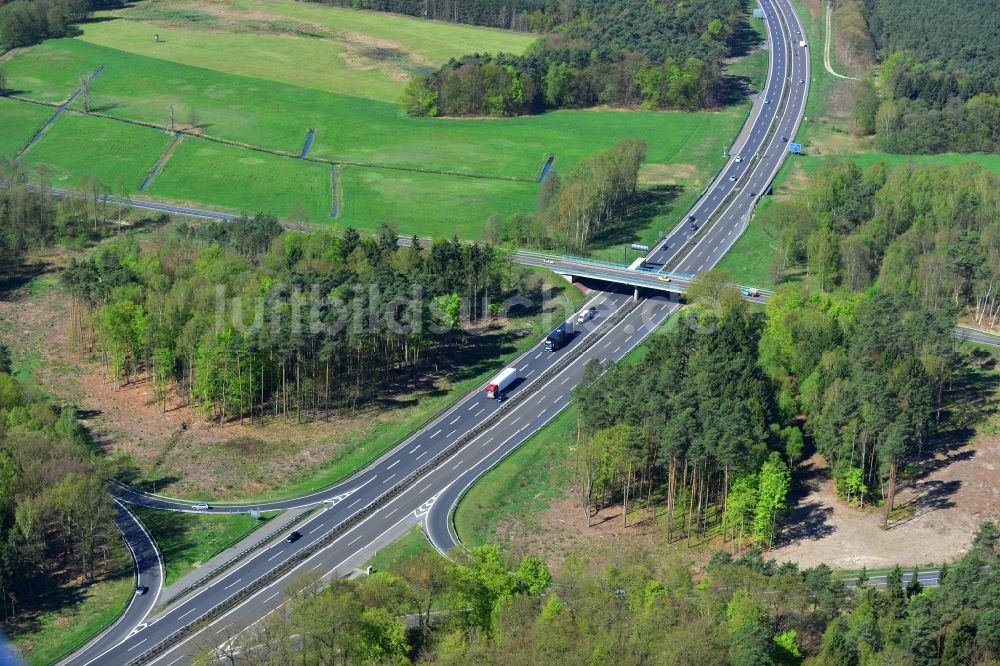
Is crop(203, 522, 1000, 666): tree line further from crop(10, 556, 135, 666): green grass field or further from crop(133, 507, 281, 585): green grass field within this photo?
crop(133, 507, 281, 585): green grass field

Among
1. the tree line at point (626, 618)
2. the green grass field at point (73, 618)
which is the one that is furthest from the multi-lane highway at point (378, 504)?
the tree line at point (626, 618)

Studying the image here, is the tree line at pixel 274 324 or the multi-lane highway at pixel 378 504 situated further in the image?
the tree line at pixel 274 324

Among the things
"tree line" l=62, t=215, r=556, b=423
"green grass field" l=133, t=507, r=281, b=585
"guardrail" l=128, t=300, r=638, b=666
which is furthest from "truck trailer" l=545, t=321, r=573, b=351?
"green grass field" l=133, t=507, r=281, b=585

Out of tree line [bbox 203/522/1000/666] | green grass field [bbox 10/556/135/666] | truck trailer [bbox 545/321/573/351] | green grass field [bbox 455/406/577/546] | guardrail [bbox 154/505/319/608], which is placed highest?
truck trailer [bbox 545/321/573/351]

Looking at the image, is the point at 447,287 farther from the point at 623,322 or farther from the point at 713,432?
the point at 713,432

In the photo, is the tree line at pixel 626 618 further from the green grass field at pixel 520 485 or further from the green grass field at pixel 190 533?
the green grass field at pixel 520 485

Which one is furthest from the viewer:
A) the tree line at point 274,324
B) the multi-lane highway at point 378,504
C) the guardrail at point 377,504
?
the tree line at point 274,324
